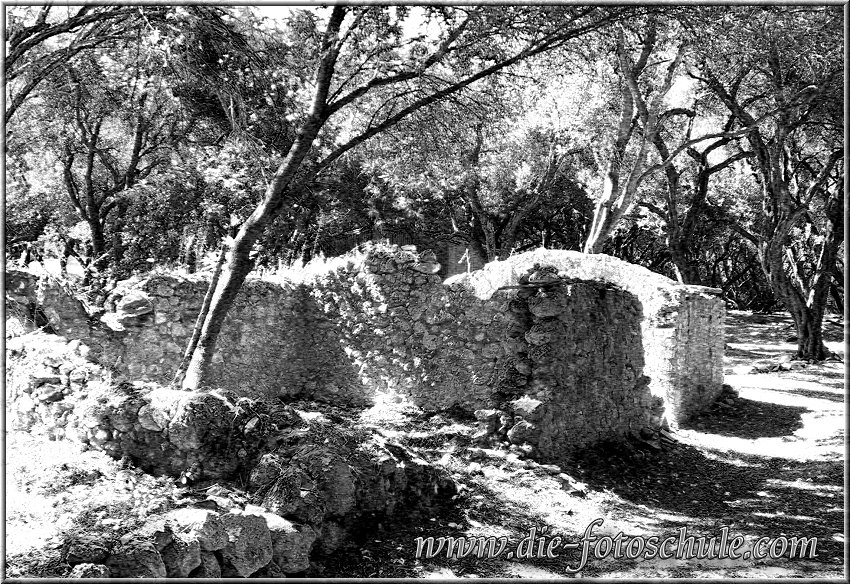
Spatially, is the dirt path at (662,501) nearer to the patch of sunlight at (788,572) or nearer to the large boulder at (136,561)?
the patch of sunlight at (788,572)

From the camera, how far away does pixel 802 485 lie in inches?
303

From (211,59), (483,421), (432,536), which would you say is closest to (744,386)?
(483,421)

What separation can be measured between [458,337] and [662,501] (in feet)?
11.2

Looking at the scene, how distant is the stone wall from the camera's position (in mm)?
8125

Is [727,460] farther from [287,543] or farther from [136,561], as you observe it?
[136,561]

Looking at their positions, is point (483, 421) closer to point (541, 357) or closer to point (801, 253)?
point (541, 357)

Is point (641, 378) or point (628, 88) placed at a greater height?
point (628, 88)

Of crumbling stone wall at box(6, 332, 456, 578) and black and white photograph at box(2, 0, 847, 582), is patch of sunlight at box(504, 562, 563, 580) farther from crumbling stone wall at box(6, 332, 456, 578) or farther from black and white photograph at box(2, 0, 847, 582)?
crumbling stone wall at box(6, 332, 456, 578)

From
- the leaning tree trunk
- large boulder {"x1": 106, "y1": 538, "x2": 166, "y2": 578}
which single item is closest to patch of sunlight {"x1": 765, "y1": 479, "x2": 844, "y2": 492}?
large boulder {"x1": 106, "y1": 538, "x2": 166, "y2": 578}

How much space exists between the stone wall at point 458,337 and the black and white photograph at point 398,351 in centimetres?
4

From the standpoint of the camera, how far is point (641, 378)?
9.20 m

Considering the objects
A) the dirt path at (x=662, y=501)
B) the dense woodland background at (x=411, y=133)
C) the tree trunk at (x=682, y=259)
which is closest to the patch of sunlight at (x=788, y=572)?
the dirt path at (x=662, y=501)

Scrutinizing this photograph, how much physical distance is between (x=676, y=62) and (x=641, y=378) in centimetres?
537

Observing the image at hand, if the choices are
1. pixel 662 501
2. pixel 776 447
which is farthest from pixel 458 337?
pixel 776 447
